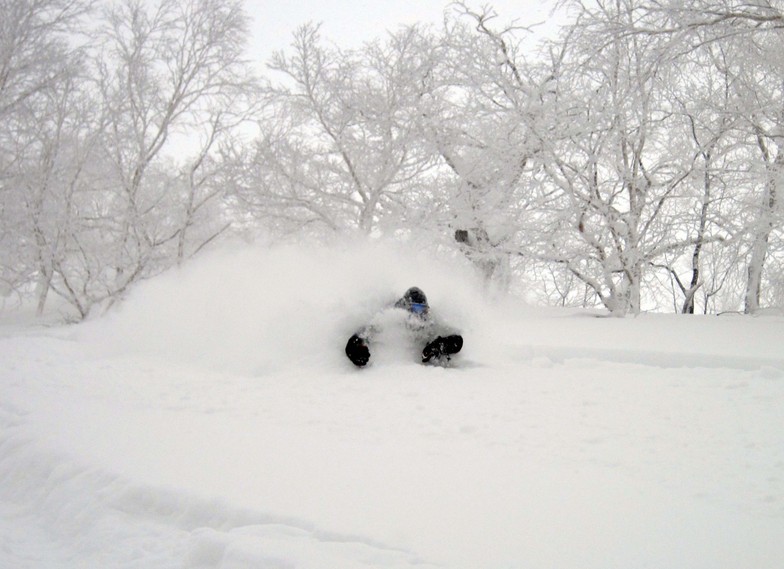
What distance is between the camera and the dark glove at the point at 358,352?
21.2ft

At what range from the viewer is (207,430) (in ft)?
12.8

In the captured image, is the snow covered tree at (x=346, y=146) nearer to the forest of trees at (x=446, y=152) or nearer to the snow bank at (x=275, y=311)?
the forest of trees at (x=446, y=152)

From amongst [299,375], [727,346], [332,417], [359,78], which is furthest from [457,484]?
[359,78]

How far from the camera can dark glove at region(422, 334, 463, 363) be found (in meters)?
6.70

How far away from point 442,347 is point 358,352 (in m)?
1.08

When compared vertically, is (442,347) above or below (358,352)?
above

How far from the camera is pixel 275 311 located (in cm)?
816

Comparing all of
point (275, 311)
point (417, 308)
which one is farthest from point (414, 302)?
point (275, 311)

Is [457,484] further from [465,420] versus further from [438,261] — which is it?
[438,261]

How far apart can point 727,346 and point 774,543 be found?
18.0 feet

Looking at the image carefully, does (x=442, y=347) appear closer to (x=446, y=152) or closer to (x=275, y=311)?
(x=275, y=311)

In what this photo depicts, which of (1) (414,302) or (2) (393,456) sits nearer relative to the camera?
(2) (393,456)

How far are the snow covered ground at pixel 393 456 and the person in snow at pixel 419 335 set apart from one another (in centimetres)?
27

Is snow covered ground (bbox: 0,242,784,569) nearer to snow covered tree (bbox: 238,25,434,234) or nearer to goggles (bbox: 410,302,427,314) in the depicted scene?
goggles (bbox: 410,302,427,314)
